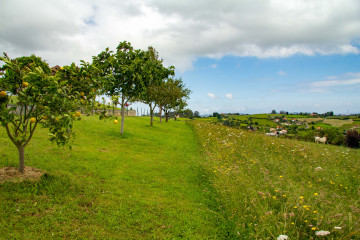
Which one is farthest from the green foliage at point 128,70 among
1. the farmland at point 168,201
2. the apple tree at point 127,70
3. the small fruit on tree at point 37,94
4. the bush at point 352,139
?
the bush at point 352,139

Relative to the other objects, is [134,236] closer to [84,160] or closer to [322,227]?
[322,227]

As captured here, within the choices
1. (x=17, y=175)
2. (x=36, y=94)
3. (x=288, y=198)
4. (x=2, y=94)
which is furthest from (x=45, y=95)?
(x=288, y=198)

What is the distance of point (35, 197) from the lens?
5383 mm

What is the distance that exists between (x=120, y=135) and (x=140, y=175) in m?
9.42

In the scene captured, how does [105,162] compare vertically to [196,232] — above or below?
above

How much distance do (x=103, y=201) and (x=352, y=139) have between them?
31.5 m

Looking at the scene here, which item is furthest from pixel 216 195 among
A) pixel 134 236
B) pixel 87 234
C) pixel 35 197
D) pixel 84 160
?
pixel 84 160

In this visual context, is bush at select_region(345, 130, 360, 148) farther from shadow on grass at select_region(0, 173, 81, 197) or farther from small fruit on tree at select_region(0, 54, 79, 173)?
small fruit on tree at select_region(0, 54, 79, 173)

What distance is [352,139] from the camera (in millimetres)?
25875

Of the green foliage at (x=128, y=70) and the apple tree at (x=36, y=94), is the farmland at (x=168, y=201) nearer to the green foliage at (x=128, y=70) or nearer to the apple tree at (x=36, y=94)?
the apple tree at (x=36, y=94)

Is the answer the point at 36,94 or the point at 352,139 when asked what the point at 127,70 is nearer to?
the point at 36,94

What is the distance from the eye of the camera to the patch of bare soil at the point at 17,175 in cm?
594

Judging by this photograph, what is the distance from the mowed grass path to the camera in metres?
4.55

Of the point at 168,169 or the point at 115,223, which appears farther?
the point at 168,169
